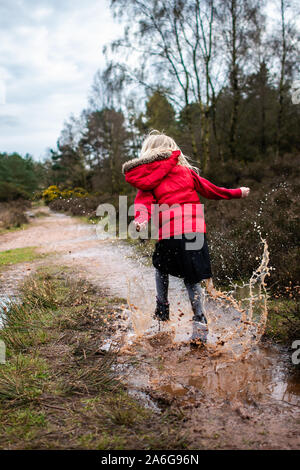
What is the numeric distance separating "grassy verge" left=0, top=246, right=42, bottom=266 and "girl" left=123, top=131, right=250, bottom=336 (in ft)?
16.5

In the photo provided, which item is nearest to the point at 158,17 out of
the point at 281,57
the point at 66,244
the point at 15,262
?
the point at 281,57

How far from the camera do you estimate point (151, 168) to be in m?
3.14

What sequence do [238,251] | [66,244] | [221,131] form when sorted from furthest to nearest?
[221,131]
[66,244]
[238,251]

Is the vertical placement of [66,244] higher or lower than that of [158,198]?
lower

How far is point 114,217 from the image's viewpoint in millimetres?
13133

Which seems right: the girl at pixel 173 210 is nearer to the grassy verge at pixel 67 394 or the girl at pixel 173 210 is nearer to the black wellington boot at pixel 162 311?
the black wellington boot at pixel 162 311

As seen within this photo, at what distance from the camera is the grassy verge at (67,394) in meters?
1.99

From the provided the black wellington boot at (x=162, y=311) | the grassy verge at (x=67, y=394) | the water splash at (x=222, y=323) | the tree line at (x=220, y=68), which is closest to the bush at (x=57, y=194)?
the tree line at (x=220, y=68)

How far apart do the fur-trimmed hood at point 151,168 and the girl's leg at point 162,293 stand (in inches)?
32.0

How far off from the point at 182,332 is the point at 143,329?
38 cm

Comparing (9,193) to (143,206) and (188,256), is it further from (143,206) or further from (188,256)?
(188,256)
